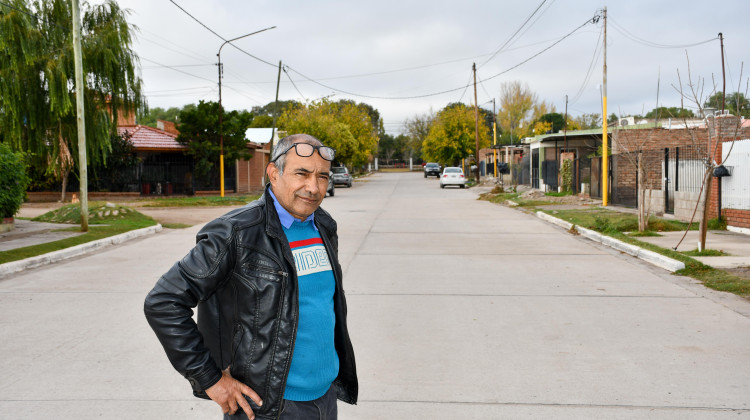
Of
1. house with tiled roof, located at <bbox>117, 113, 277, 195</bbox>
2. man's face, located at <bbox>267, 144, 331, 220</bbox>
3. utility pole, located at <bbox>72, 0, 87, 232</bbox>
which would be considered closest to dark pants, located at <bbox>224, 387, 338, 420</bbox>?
man's face, located at <bbox>267, 144, 331, 220</bbox>

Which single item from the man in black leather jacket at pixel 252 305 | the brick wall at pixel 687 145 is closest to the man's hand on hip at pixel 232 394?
the man in black leather jacket at pixel 252 305

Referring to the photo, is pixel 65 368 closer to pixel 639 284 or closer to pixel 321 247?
pixel 321 247

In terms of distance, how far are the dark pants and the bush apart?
1557 centimetres

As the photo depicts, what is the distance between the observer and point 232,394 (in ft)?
7.78

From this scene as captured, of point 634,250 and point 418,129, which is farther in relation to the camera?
point 418,129

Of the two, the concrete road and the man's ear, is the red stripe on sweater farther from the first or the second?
the concrete road

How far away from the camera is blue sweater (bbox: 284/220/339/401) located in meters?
2.47

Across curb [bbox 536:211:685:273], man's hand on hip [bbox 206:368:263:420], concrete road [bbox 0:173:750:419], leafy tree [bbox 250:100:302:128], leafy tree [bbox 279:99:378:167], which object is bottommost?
concrete road [bbox 0:173:750:419]

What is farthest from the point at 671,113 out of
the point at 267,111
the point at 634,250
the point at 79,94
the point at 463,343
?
the point at 267,111

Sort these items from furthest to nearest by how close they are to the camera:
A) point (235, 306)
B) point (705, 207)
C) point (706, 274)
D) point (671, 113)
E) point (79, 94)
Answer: point (671, 113) < point (79, 94) < point (705, 207) < point (706, 274) < point (235, 306)

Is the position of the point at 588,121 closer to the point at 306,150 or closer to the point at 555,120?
the point at 555,120

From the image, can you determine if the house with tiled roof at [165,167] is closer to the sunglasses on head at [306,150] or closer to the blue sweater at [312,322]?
the sunglasses on head at [306,150]

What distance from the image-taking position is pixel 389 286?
9.19 metres

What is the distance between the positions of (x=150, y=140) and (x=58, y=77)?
46.1ft
